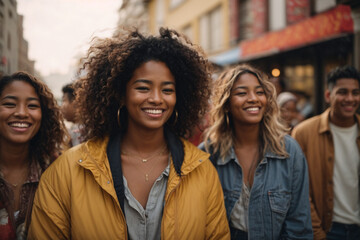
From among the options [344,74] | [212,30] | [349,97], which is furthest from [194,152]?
[212,30]

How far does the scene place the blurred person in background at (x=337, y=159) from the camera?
9.36ft

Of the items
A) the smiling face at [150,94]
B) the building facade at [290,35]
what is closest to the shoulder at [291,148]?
the smiling face at [150,94]

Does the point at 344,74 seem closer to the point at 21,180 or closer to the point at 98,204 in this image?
the point at 98,204

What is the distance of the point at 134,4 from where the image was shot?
2256 centimetres

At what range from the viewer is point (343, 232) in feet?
9.36

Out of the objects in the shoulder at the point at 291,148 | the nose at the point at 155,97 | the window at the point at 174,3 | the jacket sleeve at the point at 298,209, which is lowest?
the jacket sleeve at the point at 298,209

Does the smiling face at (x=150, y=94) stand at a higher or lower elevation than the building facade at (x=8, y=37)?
lower

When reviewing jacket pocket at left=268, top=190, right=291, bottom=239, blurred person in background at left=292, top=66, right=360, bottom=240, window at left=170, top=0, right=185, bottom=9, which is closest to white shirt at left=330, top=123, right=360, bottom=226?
blurred person in background at left=292, top=66, right=360, bottom=240

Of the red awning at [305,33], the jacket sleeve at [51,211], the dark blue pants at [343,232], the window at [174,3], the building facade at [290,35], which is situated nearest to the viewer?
the jacket sleeve at [51,211]

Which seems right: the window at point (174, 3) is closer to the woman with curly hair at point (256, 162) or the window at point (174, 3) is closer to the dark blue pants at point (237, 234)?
the woman with curly hair at point (256, 162)

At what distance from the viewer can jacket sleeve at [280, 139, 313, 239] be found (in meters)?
2.29

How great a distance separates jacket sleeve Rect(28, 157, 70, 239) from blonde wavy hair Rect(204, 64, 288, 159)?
1.34 metres

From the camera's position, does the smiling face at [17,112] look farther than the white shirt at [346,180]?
No

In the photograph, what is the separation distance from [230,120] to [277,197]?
0.86m
